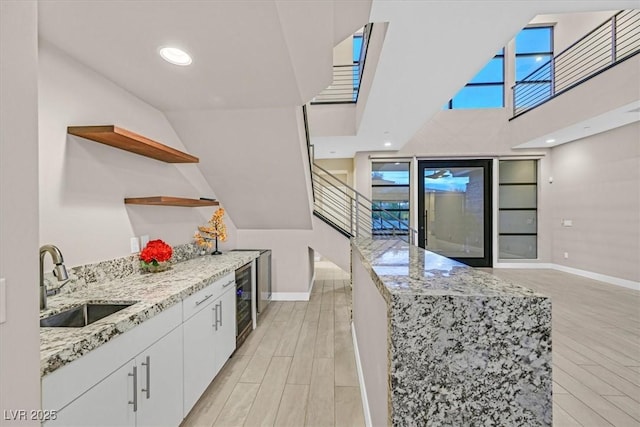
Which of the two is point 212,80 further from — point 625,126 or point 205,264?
point 625,126

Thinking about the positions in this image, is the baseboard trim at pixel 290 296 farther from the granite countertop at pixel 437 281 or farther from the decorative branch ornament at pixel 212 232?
the granite countertop at pixel 437 281

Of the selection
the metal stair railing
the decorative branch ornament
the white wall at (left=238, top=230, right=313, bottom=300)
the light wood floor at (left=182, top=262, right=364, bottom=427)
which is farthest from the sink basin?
the metal stair railing

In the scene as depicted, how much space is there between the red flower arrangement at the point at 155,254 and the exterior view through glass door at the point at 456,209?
5.59 metres

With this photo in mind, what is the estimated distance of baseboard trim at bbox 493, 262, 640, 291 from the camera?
189 inches

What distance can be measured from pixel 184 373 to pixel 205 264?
42.9 inches

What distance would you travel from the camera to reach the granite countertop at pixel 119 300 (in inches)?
38.0

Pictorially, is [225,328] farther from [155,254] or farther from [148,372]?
[148,372]

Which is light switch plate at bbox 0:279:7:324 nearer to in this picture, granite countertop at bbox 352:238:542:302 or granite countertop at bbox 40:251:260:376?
granite countertop at bbox 40:251:260:376

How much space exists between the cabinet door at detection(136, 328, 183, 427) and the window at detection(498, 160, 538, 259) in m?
6.99

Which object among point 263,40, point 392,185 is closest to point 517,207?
point 392,185

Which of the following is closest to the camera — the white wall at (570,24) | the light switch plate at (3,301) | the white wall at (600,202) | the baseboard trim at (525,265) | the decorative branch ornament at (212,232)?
the light switch plate at (3,301)

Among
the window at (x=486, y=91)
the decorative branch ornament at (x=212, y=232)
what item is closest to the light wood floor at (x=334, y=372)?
the decorative branch ornament at (x=212, y=232)

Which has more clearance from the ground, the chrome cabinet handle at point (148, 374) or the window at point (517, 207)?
the window at point (517, 207)

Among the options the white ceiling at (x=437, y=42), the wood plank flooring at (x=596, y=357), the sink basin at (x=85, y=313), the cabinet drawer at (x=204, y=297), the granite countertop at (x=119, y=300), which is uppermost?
the white ceiling at (x=437, y=42)
